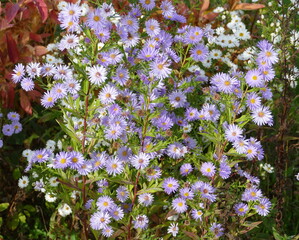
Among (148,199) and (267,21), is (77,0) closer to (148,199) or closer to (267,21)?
(267,21)

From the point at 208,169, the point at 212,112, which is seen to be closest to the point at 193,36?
the point at 212,112

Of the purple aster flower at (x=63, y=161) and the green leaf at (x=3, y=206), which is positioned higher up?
the purple aster flower at (x=63, y=161)

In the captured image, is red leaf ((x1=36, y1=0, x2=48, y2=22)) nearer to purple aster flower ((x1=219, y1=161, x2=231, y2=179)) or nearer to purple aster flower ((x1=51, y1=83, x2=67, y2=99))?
purple aster flower ((x1=51, y1=83, x2=67, y2=99))

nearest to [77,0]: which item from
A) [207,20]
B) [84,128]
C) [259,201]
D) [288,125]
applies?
[207,20]

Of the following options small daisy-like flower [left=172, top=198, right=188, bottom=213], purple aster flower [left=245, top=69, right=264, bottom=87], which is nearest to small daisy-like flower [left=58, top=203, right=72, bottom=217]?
small daisy-like flower [left=172, top=198, right=188, bottom=213]

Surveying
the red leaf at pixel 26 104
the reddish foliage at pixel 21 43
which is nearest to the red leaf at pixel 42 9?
the reddish foliage at pixel 21 43

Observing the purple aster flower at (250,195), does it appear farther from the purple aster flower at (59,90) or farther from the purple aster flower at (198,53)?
the purple aster flower at (59,90)
